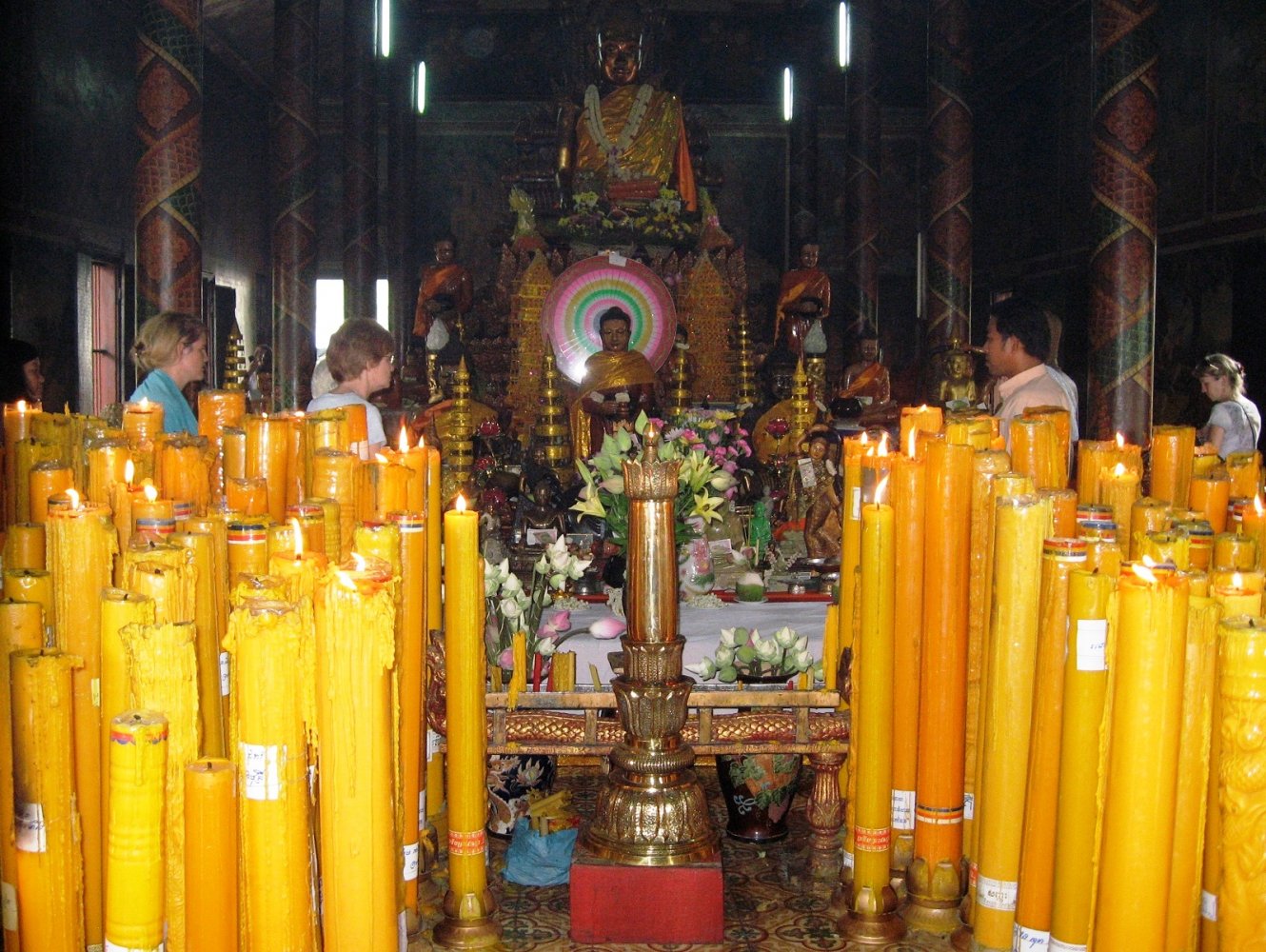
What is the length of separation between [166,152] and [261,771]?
5371 mm

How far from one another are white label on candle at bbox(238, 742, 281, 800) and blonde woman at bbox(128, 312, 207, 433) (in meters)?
2.25

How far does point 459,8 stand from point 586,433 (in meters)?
10.6

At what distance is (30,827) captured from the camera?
133 cm

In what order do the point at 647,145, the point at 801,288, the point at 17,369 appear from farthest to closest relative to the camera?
the point at 801,288, the point at 647,145, the point at 17,369

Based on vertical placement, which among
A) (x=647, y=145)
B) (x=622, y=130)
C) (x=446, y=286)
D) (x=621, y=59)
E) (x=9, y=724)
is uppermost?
(x=621, y=59)

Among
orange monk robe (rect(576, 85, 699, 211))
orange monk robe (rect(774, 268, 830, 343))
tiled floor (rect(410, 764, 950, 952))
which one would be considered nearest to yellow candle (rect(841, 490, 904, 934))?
tiled floor (rect(410, 764, 950, 952))

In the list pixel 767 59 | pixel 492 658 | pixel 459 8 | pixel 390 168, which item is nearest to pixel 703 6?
pixel 767 59

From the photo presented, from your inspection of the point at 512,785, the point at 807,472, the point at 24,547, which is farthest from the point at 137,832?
the point at 807,472

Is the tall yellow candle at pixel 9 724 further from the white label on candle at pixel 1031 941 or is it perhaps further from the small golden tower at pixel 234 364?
the small golden tower at pixel 234 364

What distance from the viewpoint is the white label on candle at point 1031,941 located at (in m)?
1.64

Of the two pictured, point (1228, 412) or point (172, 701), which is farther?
point (1228, 412)

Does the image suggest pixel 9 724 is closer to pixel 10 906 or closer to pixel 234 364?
pixel 10 906

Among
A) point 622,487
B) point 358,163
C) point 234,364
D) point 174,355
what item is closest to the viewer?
point 622,487

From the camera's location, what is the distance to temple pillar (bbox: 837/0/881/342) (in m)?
11.9
